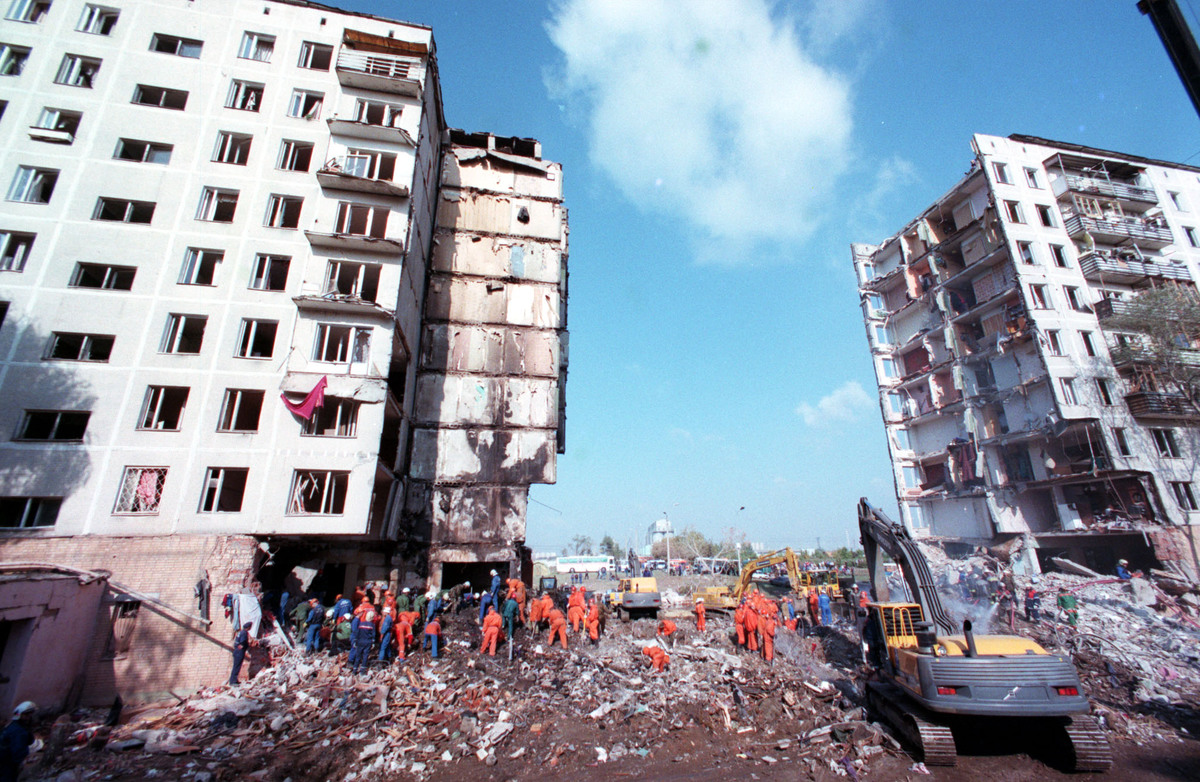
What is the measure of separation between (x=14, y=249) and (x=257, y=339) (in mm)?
7861

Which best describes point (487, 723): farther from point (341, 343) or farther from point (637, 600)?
point (341, 343)

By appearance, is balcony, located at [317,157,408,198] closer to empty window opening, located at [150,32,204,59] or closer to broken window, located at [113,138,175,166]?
broken window, located at [113,138,175,166]

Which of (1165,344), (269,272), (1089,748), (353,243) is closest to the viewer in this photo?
(1089,748)

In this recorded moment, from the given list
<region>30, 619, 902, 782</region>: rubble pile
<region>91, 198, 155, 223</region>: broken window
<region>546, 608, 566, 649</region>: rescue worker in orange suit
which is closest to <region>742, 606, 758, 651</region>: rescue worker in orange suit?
<region>30, 619, 902, 782</region>: rubble pile

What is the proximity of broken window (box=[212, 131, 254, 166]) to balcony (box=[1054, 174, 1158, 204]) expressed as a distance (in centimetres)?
4627

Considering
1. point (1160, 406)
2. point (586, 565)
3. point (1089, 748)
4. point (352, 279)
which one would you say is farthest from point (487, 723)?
point (586, 565)

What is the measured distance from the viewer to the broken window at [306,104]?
20.4 m

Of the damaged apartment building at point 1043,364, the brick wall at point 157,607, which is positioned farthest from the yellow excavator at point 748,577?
the brick wall at point 157,607

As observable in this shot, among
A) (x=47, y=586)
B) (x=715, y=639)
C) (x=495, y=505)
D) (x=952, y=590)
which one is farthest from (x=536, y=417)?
(x=952, y=590)

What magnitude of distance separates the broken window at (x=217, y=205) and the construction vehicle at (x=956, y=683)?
24.1 m

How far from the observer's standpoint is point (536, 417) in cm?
2467

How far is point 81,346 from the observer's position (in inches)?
643

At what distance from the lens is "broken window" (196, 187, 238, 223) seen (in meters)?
18.4

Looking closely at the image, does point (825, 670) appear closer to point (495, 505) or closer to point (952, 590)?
point (495, 505)
